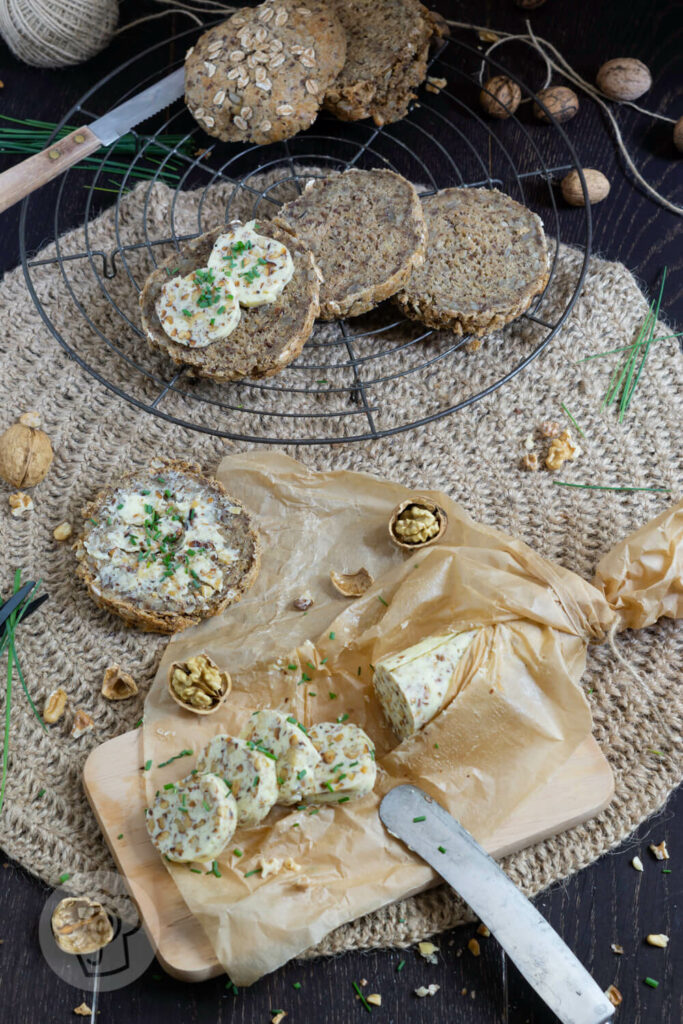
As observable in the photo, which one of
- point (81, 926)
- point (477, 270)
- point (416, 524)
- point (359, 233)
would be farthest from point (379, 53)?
point (81, 926)

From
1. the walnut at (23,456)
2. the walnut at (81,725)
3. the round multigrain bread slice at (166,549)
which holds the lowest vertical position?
the walnut at (81,725)

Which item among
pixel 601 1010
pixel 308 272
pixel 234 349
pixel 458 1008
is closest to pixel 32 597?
pixel 234 349

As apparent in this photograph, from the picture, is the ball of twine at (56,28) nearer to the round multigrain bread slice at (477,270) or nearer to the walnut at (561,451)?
the round multigrain bread slice at (477,270)

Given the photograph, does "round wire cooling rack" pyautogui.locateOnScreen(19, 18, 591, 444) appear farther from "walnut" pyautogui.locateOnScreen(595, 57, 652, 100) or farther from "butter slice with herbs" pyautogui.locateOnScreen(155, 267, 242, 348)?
"walnut" pyautogui.locateOnScreen(595, 57, 652, 100)

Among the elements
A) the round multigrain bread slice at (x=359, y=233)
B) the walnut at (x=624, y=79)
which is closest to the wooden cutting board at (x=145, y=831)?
the round multigrain bread slice at (x=359, y=233)

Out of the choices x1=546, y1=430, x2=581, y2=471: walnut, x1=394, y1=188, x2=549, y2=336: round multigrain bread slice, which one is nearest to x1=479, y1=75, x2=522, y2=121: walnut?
x1=394, y1=188, x2=549, y2=336: round multigrain bread slice

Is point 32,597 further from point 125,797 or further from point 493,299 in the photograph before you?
point 493,299
